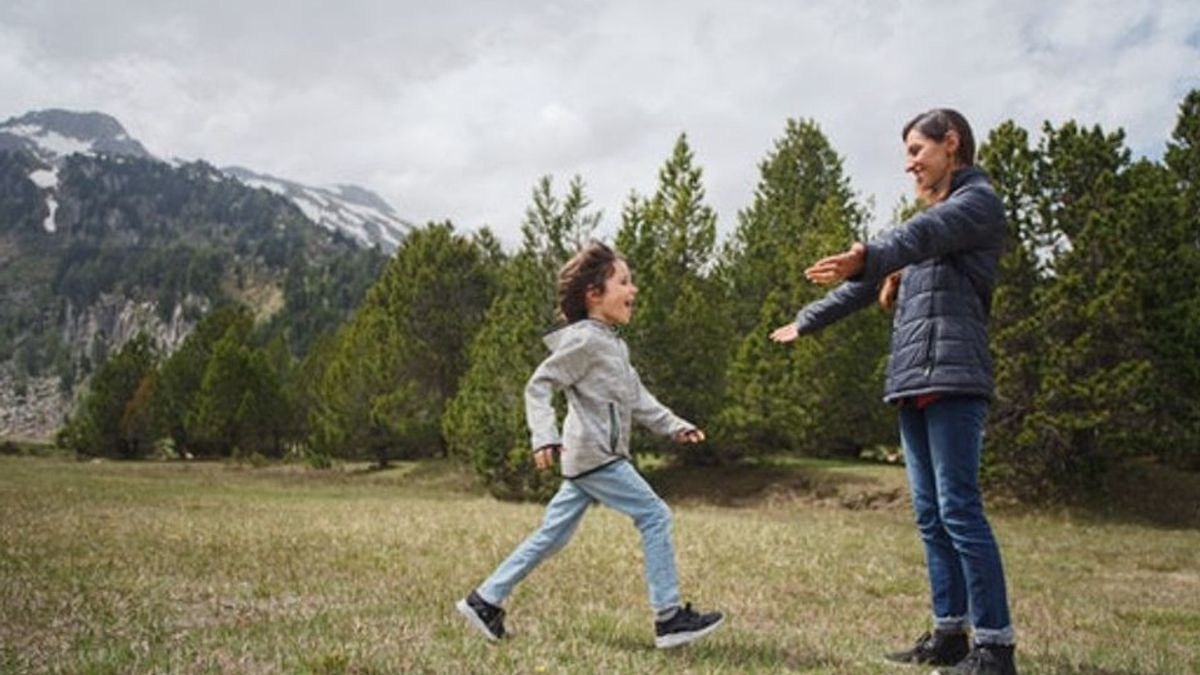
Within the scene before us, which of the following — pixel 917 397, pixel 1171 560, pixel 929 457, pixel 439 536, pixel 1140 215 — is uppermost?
pixel 1140 215

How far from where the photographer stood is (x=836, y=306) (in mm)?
5828

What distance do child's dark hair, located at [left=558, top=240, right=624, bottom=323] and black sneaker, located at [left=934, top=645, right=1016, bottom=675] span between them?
3.03m

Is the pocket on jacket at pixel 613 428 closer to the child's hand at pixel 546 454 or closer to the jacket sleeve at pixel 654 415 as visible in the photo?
the jacket sleeve at pixel 654 415

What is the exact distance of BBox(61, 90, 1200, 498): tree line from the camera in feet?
76.7

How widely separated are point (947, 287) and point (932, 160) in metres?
0.78

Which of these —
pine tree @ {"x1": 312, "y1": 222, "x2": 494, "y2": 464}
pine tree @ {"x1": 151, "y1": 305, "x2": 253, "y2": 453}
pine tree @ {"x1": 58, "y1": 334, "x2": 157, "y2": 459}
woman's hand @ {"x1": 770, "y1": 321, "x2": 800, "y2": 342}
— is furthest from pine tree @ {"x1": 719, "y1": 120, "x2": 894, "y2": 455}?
pine tree @ {"x1": 58, "y1": 334, "x2": 157, "y2": 459}

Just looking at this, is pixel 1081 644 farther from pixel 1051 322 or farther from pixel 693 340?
pixel 693 340

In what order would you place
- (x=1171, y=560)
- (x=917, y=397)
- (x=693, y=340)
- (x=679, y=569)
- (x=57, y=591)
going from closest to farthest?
(x=917, y=397)
(x=57, y=591)
(x=679, y=569)
(x=1171, y=560)
(x=693, y=340)

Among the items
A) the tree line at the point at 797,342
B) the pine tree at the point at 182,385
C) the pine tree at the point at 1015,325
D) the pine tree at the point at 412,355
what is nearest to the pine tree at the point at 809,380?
the tree line at the point at 797,342

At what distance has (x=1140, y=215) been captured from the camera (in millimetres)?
23297

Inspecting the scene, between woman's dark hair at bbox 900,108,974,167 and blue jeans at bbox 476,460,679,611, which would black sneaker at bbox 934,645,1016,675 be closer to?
blue jeans at bbox 476,460,679,611

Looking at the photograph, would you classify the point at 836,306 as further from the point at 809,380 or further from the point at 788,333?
the point at 809,380

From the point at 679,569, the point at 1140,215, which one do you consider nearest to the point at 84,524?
the point at 679,569

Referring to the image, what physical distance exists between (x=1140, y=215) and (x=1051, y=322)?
11.2 ft
